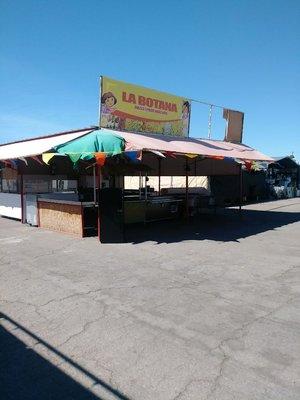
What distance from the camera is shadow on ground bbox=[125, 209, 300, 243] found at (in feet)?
39.1

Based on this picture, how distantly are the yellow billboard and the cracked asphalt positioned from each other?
6.04 metres

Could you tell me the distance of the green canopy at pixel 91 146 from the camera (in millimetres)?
11132

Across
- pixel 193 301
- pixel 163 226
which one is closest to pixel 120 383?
pixel 193 301

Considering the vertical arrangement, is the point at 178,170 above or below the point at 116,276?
above

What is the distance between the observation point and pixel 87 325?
502cm

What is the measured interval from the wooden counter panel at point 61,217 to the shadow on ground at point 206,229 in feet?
5.46

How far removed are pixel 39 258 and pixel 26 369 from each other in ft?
17.0

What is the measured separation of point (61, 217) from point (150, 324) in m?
8.30

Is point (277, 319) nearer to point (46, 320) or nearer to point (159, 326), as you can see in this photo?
point (159, 326)

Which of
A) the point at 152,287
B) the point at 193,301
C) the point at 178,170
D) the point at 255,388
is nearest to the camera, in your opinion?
the point at 255,388

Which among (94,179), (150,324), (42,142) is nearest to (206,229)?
(94,179)

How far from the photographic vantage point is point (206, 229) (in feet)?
45.1

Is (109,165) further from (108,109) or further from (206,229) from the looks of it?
(206,229)

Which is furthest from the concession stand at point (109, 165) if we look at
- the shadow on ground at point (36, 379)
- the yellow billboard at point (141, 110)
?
the shadow on ground at point (36, 379)
